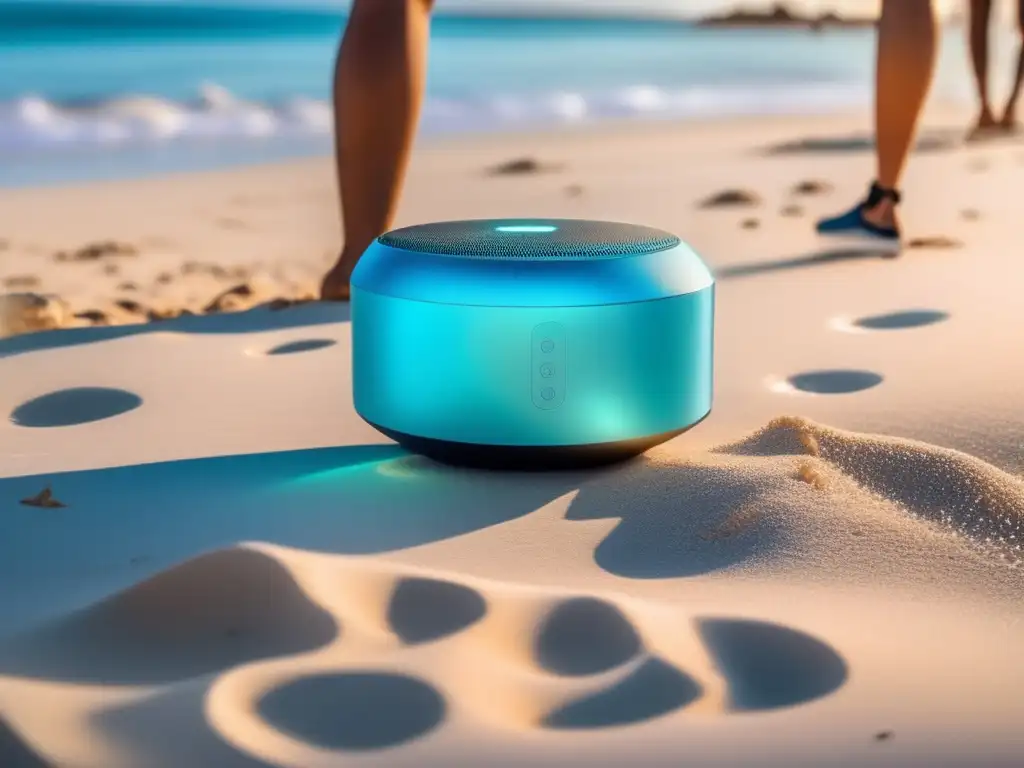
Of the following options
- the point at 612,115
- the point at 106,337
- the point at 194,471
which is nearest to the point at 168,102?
the point at 612,115

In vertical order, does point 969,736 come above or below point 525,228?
below

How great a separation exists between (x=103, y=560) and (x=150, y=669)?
0.26 metres

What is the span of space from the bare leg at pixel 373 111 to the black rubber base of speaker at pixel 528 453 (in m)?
0.88

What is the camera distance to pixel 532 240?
1.45 meters

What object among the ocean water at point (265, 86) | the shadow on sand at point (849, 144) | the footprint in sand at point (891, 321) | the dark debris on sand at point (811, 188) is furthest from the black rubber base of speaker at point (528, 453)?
the shadow on sand at point (849, 144)

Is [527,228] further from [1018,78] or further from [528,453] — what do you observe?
[1018,78]

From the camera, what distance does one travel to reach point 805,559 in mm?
1222

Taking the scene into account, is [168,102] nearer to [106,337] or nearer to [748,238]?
[748,238]

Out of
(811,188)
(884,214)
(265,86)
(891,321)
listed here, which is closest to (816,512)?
(891,321)

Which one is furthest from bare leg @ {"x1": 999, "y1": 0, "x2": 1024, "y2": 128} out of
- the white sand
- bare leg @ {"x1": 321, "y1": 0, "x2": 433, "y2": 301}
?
bare leg @ {"x1": 321, "y1": 0, "x2": 433, "y2": 301}

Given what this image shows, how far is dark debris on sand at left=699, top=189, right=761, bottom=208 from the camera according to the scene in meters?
3.59

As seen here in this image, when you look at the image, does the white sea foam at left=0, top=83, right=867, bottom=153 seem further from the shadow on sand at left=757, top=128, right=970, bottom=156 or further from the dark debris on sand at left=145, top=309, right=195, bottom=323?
the dark debris on sand at left=145, top=309, right=195, bottom=323

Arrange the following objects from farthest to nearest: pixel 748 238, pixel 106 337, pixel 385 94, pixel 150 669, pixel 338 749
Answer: pixel 748 238, pixel 385 94, pixel 106 337, pixel 150 669, pixel 338 749

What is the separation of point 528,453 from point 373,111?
1.04 meters
